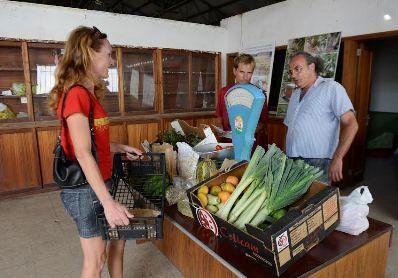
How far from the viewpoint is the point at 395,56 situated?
6051 millimetres

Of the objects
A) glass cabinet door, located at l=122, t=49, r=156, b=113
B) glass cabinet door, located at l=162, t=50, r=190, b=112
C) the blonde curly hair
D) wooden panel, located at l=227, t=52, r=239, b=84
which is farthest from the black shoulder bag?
wooden panel, located at l=227, t=52, r=239, b=84

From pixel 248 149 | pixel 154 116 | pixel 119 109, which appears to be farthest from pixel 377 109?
pixel 248 149

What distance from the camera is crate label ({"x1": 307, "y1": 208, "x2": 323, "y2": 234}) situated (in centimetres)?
105

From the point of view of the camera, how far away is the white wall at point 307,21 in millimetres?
3287

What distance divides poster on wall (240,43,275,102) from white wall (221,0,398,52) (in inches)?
4.8

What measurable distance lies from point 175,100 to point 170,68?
1.86ft

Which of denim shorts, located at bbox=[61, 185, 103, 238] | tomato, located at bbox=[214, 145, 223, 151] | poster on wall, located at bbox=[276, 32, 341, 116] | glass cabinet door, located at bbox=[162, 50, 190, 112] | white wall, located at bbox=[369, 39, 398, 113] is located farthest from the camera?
white wall, located at bbox=[369, 39, 398, 113]

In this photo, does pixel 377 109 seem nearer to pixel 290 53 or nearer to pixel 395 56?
pixel 395 56

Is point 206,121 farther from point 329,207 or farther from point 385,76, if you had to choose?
point 329,207

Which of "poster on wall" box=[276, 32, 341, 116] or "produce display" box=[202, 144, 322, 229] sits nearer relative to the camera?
"produce display" box=[202, 144, 322, 229]

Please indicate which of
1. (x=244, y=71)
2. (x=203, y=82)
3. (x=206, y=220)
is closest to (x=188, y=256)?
(x=206, y=220)

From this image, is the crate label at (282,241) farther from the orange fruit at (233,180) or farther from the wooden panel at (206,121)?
the wooden panel at (206,121)

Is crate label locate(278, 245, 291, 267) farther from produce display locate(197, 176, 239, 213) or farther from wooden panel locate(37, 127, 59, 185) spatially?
wooden panel locate(37, 127, 59, 185)

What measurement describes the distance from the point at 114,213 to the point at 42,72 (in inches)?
146
